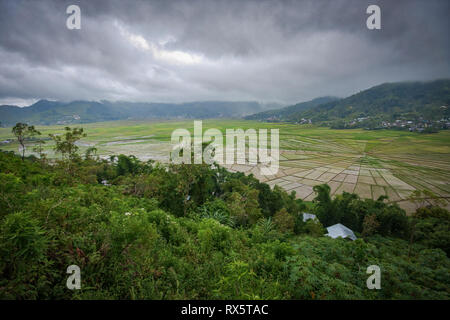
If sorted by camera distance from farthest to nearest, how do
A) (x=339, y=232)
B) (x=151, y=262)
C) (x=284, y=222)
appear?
(x=339, y=232), (x=284, y=222), (x=151, y=262)

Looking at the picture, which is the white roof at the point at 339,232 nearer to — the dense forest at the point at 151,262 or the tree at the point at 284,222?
the tree at the point at 284,222

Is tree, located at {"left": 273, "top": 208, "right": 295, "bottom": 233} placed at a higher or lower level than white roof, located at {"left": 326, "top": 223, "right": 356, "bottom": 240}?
higher

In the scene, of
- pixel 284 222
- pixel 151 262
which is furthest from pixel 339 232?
pixel 151 262

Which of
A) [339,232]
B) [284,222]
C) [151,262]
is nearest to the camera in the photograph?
[151,262]

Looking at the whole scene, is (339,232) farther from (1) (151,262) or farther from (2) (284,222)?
(1) (151,262)

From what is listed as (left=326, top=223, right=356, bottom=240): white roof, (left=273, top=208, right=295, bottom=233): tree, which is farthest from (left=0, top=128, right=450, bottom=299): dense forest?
(left=326, top=223, right=356, bottom=240): white roof

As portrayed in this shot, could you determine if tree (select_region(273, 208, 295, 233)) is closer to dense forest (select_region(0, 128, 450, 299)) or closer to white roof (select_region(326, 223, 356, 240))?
dense forest (select_region(0, 128, 450, 299))

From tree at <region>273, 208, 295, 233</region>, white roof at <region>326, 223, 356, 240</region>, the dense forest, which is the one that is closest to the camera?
the dense forest

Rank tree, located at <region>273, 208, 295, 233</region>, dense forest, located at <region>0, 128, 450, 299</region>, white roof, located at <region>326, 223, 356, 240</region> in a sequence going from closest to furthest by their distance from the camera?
dense forest, located at <region>0, 128, 450, 299</region> < tree, located at <region>273, 208, 295, 233</region> < white roof, located at <region>326, 223, 356, 240</region>

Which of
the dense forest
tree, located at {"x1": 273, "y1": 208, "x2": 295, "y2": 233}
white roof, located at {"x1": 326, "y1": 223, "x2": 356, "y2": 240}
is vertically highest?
the dense forest

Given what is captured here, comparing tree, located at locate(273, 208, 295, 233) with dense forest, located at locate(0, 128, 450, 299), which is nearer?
dense forest, located at locate(0, 128, 450, 299)

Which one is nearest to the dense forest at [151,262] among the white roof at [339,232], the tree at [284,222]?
the tree at [284,222]
